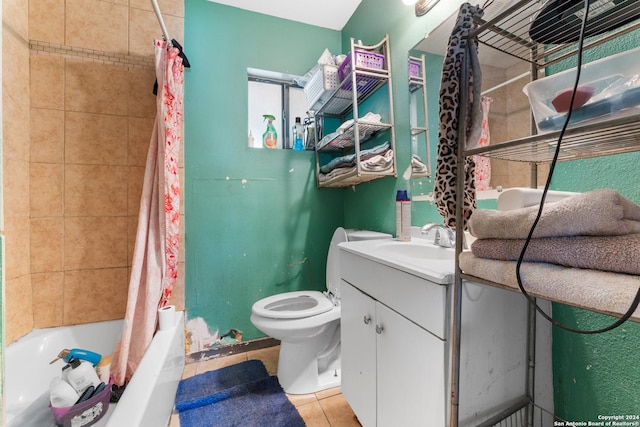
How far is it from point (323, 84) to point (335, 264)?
1.13 m

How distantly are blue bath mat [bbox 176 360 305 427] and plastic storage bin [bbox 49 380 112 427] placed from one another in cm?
32

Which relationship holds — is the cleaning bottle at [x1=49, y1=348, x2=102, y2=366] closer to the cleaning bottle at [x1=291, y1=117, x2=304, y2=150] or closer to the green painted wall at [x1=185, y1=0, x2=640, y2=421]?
the green painted wall at [x1=185, y1=0, x2=640, y2=421]

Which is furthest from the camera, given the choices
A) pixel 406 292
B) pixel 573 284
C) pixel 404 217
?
pixel 404 217

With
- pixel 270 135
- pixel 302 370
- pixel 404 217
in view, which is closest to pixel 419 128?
pixel 404 217

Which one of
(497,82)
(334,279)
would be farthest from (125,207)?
(497,82)

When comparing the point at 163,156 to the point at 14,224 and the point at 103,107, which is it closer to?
the point at 103,107

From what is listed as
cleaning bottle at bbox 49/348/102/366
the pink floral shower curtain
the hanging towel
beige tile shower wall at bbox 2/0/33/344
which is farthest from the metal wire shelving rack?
beige tile shower wall at bbox 2/0/33/344

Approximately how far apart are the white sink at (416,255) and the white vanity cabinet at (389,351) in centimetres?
3

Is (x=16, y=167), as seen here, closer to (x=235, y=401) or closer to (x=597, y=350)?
(x=235, y=401)

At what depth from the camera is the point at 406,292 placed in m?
0.80

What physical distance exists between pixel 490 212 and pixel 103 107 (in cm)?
195

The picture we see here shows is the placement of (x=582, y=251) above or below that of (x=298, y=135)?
below

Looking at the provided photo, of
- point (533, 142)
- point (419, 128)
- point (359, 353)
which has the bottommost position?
point (359, 353)

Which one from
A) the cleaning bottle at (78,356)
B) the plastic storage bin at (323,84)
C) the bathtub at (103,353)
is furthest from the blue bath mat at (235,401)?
the plastic storage bin at (323,84)
